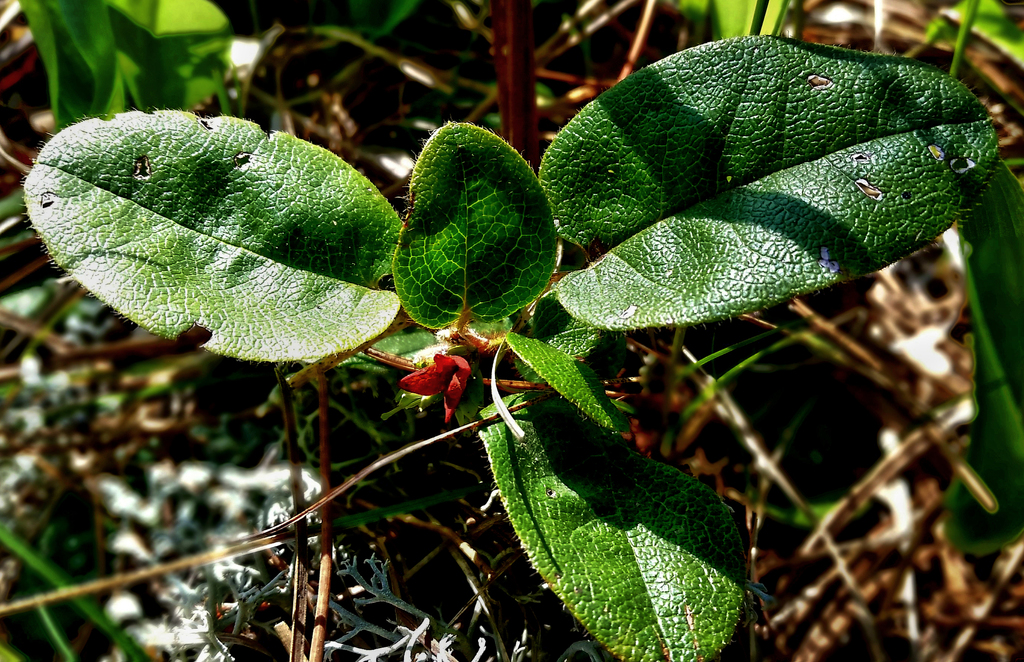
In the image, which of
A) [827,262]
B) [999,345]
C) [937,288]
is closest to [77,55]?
[827,262]

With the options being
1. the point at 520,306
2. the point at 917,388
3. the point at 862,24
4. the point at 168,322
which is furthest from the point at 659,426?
the point at 862,24

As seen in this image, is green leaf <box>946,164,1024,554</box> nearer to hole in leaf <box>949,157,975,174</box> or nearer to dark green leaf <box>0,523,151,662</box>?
hole in leaf <box>949,157,975,174</box>

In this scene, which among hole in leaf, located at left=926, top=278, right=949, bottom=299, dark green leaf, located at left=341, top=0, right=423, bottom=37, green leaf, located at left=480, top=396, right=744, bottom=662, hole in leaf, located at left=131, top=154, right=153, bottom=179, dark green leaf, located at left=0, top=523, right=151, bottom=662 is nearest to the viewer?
green leaf, located at left=480, top=396, right=744, bottom=662

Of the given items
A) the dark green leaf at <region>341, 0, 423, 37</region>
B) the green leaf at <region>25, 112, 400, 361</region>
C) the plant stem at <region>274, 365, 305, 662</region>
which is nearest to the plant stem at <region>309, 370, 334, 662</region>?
the plant stem at <region>274, 365, 305, 662</region>

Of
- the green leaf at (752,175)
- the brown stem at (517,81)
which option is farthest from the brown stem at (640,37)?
the green leaf at (752,175)

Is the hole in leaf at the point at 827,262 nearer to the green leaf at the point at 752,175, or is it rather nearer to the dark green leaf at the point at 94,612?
the green leaf at the point at 752,175

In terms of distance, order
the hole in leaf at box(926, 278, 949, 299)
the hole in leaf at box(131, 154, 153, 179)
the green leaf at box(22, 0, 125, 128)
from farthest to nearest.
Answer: the hole in leaf at box(926, 278, 949, 299)
the green leaf at box(22, 0, 125, 128)
the hole in leaf at box(131, 154, 153, 179)

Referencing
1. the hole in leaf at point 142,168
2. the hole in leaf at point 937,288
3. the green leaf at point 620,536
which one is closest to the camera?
the green leaf at point 620,536
